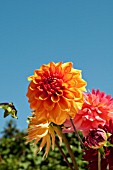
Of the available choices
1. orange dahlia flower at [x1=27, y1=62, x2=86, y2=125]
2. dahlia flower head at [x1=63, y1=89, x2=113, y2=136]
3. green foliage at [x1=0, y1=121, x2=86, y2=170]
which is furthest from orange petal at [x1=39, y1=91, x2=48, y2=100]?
green foliage at [x1=0, y1=121, x2=86, y2=170]

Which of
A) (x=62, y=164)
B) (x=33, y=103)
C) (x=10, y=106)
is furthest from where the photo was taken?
(x=62, y=164)

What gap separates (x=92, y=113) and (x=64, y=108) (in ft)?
0.36

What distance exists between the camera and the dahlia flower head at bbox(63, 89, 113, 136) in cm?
133

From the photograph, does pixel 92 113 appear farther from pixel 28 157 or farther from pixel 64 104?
pixel 28 157

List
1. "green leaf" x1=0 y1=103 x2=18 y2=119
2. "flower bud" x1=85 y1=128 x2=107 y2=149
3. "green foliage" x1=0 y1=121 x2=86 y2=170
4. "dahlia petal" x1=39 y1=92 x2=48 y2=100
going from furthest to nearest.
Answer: "green foliage" x1=0 y1=121 x2=86 y2=170 → "green leaf" x1=0 y1=103 x2=18 y2=119 → "dahlia petal" x1=39 y1=92 x2=48 y2=100 → "flower bud" x1=85 y1=128 x2=107 y2=149

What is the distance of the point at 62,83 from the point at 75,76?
0.14 feet

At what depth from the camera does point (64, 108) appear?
4.15 ft

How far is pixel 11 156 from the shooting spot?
213 inches

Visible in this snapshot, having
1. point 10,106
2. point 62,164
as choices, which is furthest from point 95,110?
point 62,164

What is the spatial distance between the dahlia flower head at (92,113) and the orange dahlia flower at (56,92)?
2.5 inches

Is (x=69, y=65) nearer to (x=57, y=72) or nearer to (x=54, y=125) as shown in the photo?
(x=57, y=72)

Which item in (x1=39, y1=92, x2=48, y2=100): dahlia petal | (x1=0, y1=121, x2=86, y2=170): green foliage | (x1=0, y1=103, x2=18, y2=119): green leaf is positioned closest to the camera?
(x1=39, y1=92, x2=48, y2=100): dahlia petal

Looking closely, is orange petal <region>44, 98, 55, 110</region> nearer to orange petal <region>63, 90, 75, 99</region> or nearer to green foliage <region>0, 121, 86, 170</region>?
orange petal <region>63, 90, 75, 99</region>

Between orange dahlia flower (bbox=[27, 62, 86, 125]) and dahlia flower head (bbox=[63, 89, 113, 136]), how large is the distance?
2.5 inches
